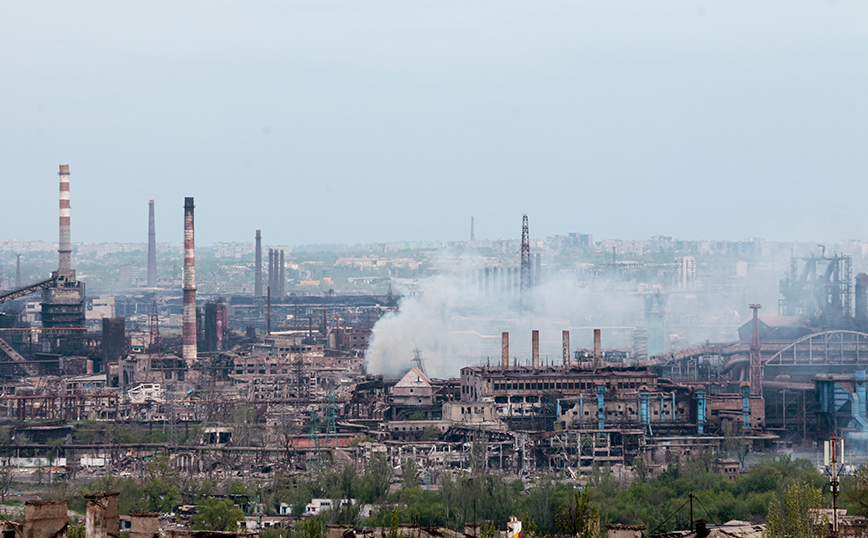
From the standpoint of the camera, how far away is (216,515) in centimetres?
2753

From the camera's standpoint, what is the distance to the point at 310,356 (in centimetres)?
6109

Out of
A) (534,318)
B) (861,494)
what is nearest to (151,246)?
(534,318)

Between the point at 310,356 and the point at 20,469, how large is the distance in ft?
79.3

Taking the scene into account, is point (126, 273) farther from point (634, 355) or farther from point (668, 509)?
point (668, 509)

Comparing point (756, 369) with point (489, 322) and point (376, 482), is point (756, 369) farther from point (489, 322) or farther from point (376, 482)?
point (489, 322)

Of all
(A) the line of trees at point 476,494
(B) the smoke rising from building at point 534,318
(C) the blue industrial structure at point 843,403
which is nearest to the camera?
(A) the line of trees at point 476,494

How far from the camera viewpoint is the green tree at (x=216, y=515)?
26.8 metres

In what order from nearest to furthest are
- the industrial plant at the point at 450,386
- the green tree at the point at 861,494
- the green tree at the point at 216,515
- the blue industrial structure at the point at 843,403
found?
the green tree at the point at 861,494 → the green tree at the point at 216,515 → the industrial plant at the point at 450,386 → the blue industrial structure at the point at 843,403

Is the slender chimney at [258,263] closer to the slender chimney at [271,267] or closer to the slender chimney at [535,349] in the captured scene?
the slender chimney at [271,267]

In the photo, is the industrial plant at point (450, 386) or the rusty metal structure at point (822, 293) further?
the rusty metal structure at point (822, 293)

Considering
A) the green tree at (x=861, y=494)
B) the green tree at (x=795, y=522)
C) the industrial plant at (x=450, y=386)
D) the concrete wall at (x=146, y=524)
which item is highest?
the concrete wall at (x=146, y=524)

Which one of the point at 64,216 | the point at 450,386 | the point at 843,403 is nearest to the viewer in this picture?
the point at 843,403

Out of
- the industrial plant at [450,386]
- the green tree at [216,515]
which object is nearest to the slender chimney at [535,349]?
the industrial plant at [450,386]

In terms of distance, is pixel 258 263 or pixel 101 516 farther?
Result: pixel 258 263
